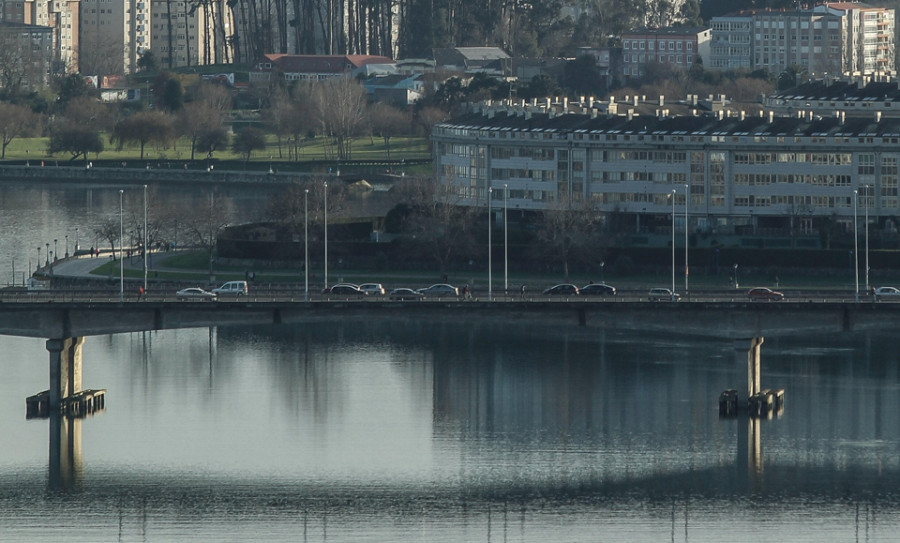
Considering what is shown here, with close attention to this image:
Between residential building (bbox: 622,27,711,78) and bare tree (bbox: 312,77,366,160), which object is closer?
bare tree (bbox: 312,77,366,160)

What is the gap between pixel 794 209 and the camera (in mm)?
105625

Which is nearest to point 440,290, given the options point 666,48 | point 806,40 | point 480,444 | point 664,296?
point 664,296

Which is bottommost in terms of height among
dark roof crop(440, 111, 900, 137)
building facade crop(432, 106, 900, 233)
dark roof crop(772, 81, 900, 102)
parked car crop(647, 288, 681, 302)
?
parked car crop(647, 288, 681, 302)

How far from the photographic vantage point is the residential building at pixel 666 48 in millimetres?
190000

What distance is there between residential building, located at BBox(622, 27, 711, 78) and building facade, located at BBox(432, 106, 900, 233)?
78.1m

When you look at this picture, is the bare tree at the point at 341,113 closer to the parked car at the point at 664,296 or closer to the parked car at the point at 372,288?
the parked car at the point at 372,288

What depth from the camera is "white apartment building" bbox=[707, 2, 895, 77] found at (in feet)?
603

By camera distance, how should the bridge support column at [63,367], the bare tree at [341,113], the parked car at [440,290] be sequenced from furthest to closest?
the bare tree at [341,113] < the parked car at [440,290] < the bridge support column at [63,367]

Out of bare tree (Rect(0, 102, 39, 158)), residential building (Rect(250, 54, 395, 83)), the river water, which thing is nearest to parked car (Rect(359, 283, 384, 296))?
the river water

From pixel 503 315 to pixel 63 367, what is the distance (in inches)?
529

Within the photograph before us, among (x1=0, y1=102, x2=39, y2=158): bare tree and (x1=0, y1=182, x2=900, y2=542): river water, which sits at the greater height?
(x1=0, y1=102, x2=39, y2=158): bare tree

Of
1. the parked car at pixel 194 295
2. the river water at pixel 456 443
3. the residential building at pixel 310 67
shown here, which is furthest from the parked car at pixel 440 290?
the residential building at pixel 310 67

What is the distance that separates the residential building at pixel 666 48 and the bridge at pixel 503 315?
118 m

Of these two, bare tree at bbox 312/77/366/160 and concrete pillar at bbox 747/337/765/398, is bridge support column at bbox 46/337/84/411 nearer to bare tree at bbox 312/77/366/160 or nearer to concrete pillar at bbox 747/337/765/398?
concrete pillar at bbox 747/337/765/398
